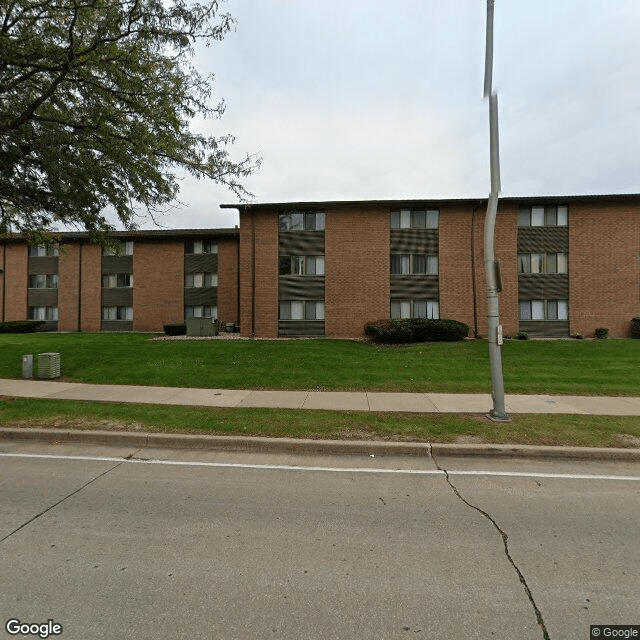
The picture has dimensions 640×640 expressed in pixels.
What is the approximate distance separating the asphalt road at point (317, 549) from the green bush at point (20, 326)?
31.9 m

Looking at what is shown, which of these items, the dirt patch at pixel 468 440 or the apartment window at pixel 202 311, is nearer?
the dirt patch at pixel 468 440

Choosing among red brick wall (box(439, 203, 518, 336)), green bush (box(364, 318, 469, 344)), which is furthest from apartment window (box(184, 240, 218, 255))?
red brick wall (box(439, 203, 518, 336))

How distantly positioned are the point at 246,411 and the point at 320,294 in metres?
16.8

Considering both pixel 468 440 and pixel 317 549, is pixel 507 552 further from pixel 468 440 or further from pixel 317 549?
pixel 468 440

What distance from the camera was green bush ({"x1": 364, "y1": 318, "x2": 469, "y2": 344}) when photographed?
1917 centimetres

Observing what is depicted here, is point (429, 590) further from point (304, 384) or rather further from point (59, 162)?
point (59, 162)

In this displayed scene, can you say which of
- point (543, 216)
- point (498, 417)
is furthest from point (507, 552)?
point (543, 216)

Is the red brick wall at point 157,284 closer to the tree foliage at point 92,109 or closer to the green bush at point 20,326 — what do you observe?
the green bush at point 20,326

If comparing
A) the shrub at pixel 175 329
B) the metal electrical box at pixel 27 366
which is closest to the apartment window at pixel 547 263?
the shrub at pixel 175 329

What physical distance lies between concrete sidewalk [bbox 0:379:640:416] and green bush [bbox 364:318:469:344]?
9807 millimetres

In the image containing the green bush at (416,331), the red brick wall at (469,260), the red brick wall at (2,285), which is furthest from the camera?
A: the red brick wall at (2,285)

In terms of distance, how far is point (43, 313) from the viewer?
32.7 metres

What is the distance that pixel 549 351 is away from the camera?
16688 mm

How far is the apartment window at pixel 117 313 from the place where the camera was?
3144 cm
